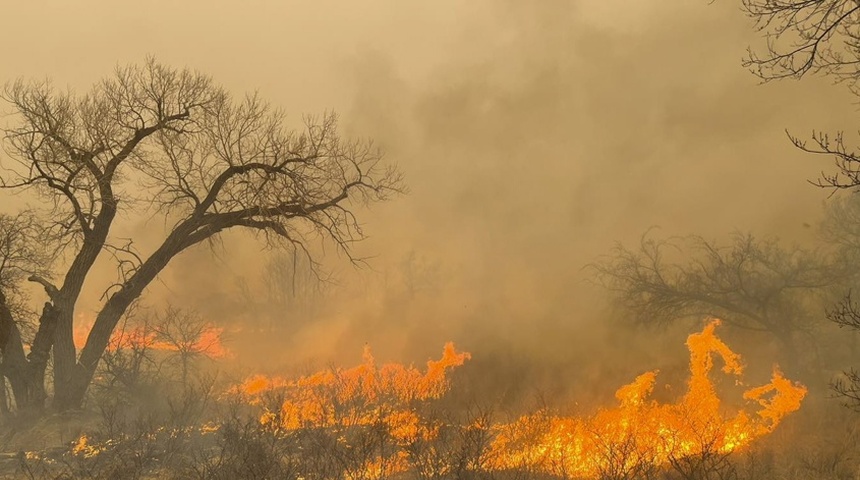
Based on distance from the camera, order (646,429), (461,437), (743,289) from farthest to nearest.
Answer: (743,289), (646,429), (461,437)

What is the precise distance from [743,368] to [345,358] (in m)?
15.8

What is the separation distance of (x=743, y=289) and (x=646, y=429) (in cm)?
653

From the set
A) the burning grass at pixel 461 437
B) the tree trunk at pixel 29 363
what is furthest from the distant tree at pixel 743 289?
the tree trunk at pixel 29 363

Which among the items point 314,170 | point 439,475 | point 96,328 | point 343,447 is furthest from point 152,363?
point 439,475

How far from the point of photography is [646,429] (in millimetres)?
12055

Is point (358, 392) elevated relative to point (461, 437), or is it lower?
elevated

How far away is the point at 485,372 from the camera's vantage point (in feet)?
57.8

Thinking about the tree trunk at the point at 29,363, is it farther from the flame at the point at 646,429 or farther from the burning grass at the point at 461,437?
the flame at the point at 646,429

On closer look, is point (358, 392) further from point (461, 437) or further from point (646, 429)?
point (646, 429)

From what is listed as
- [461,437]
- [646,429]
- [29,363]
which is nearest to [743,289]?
[646,429]

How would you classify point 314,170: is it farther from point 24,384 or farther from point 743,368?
point 743,368

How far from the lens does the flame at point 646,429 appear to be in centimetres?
1020

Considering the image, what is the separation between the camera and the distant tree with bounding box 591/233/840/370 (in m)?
16.2

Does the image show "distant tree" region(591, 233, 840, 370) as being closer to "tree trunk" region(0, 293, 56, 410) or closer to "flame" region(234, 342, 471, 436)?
"flame" region(234, 342, 471, 436)
